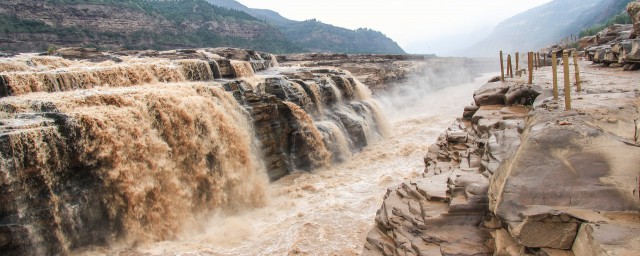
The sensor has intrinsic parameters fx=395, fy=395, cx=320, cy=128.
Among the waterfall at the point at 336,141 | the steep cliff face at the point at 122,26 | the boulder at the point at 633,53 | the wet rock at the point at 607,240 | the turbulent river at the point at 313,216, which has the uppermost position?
the steep cliff face at the point at 122,26

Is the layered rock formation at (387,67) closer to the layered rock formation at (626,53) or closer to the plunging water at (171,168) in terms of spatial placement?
the layered rock formation at (626,53)

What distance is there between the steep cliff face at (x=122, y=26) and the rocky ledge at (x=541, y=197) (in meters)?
46.2

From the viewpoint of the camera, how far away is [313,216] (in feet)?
31.8

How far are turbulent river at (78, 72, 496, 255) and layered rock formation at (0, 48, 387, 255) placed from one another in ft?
1.66

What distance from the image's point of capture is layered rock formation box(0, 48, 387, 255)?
7.36 metres

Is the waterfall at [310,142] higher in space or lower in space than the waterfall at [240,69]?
lower

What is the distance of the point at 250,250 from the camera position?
26.8 ft

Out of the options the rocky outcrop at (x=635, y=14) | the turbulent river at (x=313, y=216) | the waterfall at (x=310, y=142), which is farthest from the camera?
the waterfall at (x=310, y=142)

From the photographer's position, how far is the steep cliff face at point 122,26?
4216 cm

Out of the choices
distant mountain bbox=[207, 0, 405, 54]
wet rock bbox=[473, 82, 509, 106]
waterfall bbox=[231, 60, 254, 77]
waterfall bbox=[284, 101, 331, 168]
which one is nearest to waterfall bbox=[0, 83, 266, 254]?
waterfall bbox=[284, 101, 331, 168]

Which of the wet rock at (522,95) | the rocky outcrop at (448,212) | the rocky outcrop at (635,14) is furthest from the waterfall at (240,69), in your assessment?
the rocky outcrop at (635,14)

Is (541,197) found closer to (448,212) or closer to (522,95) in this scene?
(448,212)

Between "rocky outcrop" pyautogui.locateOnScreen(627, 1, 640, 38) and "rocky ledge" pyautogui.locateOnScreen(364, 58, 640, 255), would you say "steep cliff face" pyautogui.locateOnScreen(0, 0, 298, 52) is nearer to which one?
"rocky ledge" pyautogui.locateOnScreen(364, 58, 640, 255)

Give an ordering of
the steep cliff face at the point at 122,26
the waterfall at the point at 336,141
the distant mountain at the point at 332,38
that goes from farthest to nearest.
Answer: the distant mountain at the point at 332,38 < the steep cliff face at the point at 122,26 < the waterfall at the point at 336,141
